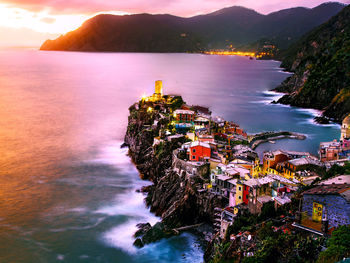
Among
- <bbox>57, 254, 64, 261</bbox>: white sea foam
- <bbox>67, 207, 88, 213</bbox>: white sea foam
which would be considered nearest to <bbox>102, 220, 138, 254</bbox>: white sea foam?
<bbox>57, 254, 64, 261</bbox>: white sea foam

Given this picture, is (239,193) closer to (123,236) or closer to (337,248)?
(123,236)

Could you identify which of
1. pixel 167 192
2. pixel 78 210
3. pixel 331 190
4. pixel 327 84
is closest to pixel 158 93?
pixel 167 192

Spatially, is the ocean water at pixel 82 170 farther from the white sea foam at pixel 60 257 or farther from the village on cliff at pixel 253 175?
the village on cliff at pixel 253 175

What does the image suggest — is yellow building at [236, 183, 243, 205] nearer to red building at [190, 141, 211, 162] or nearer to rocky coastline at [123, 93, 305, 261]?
rocky coastline at [123, 93, 305, 261]

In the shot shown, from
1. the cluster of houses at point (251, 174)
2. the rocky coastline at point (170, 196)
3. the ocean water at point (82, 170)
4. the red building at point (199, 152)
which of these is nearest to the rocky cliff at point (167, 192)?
the rocky coastline at point (170, 196)

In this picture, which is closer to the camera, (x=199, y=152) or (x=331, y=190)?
(x=331, y=190)

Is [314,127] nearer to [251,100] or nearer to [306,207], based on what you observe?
[251,100]

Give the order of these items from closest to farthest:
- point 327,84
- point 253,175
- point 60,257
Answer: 1. point 60,257
2. point 253,175
3. point 327,84
